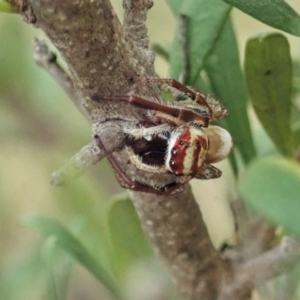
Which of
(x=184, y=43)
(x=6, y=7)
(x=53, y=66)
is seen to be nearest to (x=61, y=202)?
(x=53, y=66)

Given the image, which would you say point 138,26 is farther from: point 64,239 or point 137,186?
point 64,239

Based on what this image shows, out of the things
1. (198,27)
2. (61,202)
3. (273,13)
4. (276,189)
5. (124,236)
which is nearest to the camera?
(276,189)

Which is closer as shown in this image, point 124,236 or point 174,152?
point 174,152

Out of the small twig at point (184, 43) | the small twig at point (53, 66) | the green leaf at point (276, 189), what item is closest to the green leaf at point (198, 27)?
the small twig at point (184, 43)

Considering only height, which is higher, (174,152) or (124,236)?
(174,152)

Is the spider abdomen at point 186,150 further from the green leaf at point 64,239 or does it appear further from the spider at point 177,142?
the green leaf at point 64,239

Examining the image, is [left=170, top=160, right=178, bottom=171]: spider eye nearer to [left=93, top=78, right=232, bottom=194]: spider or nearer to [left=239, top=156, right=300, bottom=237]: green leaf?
[left=93, top=78, right=232, bottom=194]: spider

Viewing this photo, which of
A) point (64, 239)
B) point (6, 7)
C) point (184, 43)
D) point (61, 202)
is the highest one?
point (6, 7)
